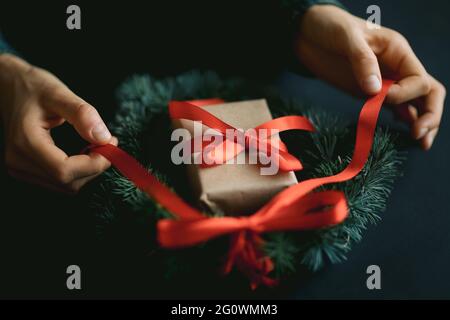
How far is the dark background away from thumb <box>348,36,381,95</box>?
15cm

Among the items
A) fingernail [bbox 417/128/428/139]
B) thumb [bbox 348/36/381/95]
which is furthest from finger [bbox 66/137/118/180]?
fingernail [bbox 417/128/428/139]

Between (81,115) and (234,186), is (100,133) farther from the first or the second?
(234,186)

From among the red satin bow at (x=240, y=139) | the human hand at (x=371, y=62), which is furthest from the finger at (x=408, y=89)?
the red satin bow at (x=240, y=139)

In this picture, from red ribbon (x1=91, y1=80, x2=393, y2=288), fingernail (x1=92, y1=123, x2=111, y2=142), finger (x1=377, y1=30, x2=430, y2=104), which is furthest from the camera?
finger (x1=377, y1=30, x2=430, y2=104)

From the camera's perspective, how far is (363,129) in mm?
642

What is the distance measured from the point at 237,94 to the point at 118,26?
32 cm

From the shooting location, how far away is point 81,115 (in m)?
0.64

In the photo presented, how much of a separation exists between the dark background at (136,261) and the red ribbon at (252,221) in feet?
0.36

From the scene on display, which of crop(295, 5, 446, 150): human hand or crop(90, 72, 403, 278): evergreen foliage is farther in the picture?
crop(295, 5, 446, 150): human hand

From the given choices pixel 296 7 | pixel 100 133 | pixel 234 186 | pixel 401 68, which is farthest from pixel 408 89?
pixel 100 133

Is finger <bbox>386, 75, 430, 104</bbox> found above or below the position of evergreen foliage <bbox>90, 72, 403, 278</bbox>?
above

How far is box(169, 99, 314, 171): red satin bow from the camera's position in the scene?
601mm

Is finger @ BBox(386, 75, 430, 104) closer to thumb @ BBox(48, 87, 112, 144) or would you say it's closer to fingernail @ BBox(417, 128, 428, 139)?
fingernail @ BBox(417, 128, 428, 139)

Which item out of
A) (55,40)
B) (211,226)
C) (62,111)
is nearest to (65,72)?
(55,40)
